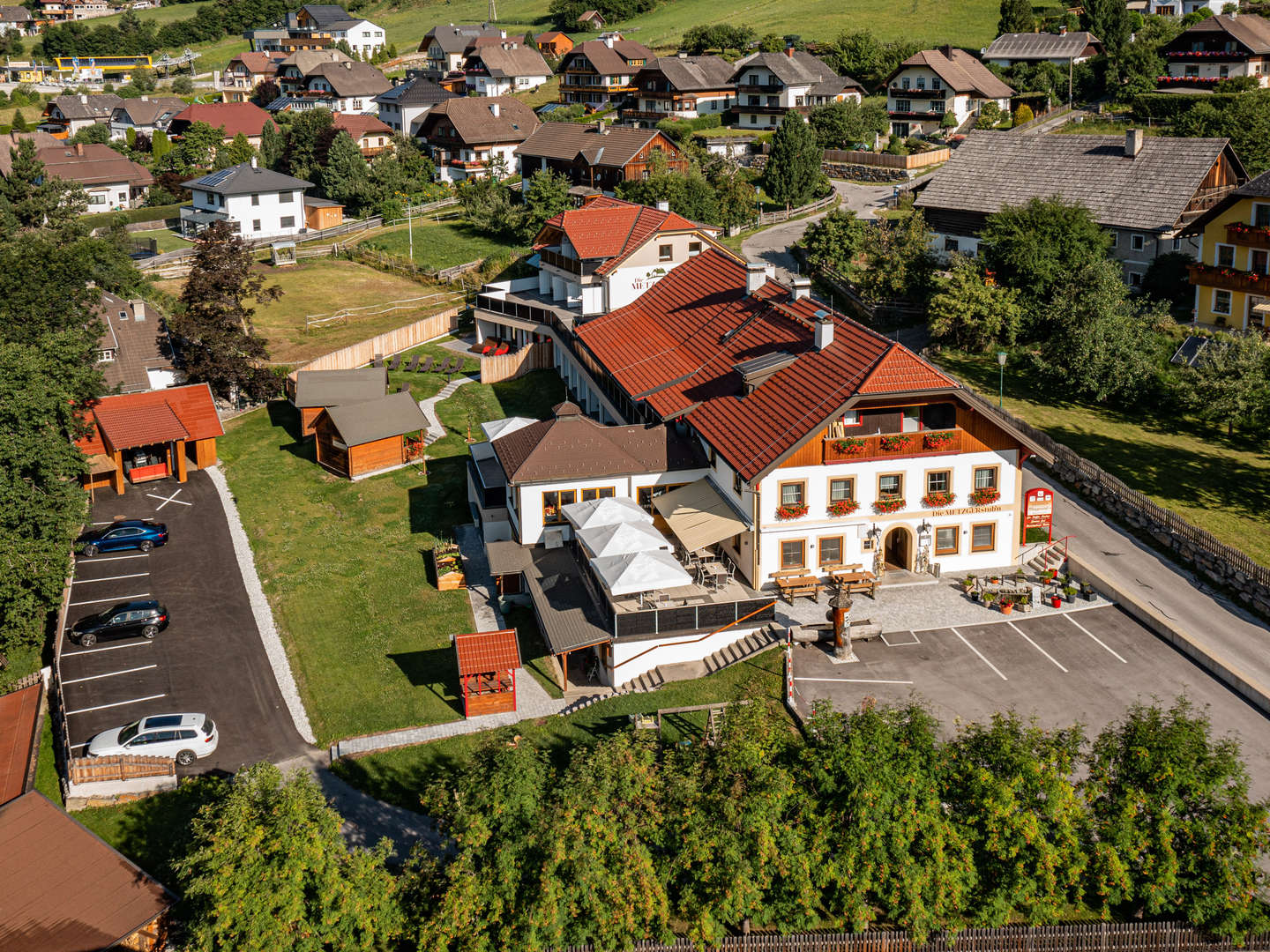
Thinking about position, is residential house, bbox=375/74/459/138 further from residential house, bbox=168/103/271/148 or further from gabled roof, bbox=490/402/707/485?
gabled roof, bbox=490/402/707/485

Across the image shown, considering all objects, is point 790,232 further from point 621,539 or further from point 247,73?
point 247,73

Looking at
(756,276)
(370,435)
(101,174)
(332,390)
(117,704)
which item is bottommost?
(117,704)

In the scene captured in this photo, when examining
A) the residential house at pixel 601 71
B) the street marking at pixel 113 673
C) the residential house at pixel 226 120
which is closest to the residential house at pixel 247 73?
the residential house at pixel 226 120

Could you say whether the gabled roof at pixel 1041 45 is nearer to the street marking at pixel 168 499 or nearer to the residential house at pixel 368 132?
the residential house at pixel 368 132

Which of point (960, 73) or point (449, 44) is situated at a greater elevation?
point (449, 44)

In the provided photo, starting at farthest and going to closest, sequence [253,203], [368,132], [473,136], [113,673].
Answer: [368,132]
[473,136]
[253,203]
[113,673]

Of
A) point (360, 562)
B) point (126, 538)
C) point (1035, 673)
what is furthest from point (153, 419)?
point (1035, 673)
